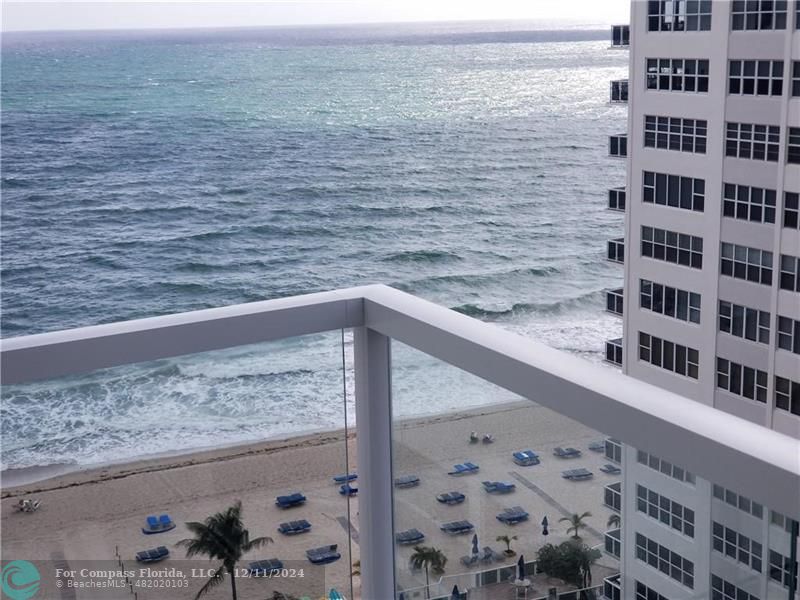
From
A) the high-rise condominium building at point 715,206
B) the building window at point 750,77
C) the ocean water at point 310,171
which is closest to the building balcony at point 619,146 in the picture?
the high-rise condominium building at point 715,206

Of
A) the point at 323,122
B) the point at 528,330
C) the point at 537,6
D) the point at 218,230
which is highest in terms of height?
the point at 537,6

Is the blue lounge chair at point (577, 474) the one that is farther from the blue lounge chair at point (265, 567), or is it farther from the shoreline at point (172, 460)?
the blue lounge chair at point (265, 567)

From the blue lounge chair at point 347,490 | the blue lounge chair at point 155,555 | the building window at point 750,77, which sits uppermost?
the building window at point 750,77

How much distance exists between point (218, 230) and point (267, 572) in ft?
47.2

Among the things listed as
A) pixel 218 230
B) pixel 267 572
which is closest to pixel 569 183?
pixel 218 230

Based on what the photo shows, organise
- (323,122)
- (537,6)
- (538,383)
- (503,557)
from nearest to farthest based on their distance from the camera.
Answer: (538,383) → (503,557) → (323,122) → (537,6)

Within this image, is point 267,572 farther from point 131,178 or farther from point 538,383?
point 131,178

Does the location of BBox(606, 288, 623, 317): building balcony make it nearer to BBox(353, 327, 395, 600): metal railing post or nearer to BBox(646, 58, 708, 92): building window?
BBox(646, 58, 708, 92): building window

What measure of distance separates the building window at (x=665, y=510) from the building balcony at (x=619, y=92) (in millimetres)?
14069

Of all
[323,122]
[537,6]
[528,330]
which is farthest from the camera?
[537,6]

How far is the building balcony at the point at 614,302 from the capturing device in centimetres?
1330

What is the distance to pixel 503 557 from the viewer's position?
27.1 inches

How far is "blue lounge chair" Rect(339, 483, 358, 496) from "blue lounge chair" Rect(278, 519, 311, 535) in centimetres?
4

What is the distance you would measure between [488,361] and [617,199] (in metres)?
13.7
